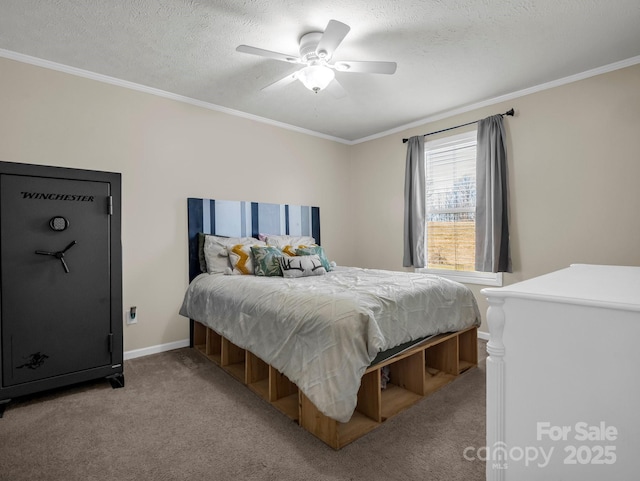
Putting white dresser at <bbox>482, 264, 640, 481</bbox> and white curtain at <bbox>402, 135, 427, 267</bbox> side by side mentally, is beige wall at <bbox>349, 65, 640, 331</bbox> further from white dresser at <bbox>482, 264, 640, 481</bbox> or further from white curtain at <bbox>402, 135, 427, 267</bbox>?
white dresser at <bbox>482, 264, 640, 481</bbox>

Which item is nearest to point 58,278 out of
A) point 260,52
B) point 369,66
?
point 260,52

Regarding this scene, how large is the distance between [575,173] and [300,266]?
8.46 ft

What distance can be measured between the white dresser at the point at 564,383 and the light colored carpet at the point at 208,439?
62 cm

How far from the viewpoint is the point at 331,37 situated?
6.41 ft

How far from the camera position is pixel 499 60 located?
8.55ft

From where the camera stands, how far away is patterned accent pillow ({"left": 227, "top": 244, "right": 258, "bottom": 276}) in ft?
10.0

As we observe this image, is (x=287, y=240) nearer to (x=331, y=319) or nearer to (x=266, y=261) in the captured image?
(x=266, y=261)

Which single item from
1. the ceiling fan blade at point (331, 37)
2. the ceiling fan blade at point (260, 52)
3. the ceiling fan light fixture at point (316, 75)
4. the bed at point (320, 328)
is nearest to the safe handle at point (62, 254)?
the bed at point (320, 328)

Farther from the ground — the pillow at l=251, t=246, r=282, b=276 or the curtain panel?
the curtain panel

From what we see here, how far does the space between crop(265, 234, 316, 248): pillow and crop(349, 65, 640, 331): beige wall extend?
6.48 feet

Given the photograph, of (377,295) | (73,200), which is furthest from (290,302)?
(73,200)

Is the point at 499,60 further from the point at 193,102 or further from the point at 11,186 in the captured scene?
the point at 11,186

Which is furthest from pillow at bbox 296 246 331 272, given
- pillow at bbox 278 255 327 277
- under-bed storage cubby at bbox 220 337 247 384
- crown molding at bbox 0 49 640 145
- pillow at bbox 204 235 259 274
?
crown molding at bbox 0 49 640 145

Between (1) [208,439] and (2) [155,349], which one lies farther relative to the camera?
(2) [155,349]
